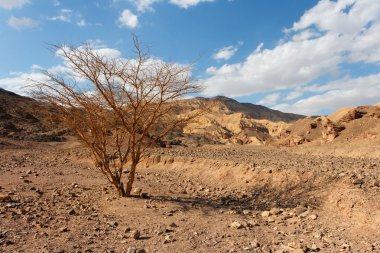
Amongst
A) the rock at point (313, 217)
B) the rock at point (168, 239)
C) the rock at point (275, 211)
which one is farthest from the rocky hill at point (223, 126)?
the rock at point (168, 239)

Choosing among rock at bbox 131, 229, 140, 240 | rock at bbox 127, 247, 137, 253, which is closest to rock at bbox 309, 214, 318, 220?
rock at bbox 131, 229, 140, 240

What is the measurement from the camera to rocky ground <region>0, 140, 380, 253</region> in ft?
20.5

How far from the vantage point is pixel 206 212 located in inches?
334

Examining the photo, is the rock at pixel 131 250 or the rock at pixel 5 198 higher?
the rock at pixel 5 198

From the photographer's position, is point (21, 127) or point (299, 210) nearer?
point (299, 210)

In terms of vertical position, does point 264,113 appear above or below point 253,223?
above

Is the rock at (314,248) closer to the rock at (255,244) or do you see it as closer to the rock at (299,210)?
the rock at (255,244)

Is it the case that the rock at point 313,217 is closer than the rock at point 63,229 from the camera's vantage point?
No

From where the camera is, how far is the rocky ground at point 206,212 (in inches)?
246

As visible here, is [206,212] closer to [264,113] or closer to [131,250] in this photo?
[131,250]

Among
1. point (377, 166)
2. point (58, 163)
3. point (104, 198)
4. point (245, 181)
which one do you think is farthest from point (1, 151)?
point (377, 166)

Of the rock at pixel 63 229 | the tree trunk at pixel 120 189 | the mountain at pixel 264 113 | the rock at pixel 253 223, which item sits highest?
the mountain at pixel 264 113

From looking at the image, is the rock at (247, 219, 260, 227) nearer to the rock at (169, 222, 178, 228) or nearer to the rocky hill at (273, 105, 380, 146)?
the rock at (169, 222, 178, 228)

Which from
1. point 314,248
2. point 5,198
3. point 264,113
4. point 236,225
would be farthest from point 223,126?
point 264,113
